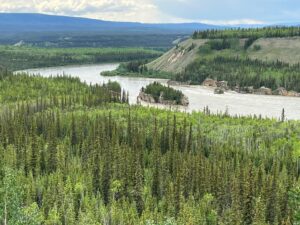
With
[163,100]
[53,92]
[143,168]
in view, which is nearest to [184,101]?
[163,100]

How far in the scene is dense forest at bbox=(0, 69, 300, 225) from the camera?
76.4m

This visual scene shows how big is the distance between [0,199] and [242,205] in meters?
36.4

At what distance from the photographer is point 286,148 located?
108000 millimetres

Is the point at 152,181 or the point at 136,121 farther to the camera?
the point at 136,121

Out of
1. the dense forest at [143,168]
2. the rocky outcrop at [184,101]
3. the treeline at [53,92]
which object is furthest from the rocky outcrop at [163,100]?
the dense forest at [143,168]

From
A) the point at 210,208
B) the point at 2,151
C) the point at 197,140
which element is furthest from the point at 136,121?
the point at 210,208

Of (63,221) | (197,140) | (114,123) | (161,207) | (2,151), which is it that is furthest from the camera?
(114,123)

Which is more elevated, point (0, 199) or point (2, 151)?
point (0, 199)

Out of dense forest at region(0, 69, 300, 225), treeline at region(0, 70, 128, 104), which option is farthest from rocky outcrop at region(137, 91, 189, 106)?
dense forest at region(0, 69, 300, 225)

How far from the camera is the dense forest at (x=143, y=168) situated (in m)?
76.4

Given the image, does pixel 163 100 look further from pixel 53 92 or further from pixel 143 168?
pixel 143 168

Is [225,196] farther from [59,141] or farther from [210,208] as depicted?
[59,141]

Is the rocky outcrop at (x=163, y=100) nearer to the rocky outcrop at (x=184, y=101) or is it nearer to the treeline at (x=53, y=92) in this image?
the rocky outcrop at (x=184, y=101)

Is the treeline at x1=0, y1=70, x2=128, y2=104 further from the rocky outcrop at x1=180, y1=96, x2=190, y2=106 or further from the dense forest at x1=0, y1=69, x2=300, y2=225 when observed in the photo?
the rocky outcrop at x1=180, y1=96, x2=190, y2=106
